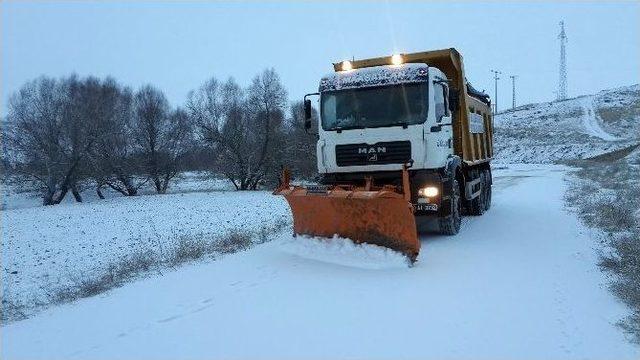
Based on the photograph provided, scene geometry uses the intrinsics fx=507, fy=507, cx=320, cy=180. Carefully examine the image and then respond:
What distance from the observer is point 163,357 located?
4.47m

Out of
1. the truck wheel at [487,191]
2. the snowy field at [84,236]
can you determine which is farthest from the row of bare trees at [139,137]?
the truck wheel at [487,191]

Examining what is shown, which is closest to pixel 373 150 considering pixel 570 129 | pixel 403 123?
pixel 403 123

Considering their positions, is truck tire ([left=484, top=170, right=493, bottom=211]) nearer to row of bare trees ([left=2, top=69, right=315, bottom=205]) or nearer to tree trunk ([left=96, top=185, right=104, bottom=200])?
row of bare trees ([left=2, top=69, right=315, bottom=205])

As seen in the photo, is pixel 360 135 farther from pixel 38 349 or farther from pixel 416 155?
pixel 38 349

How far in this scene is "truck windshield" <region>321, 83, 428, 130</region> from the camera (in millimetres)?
8898

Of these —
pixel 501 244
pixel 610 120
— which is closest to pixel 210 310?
pixel 501 244

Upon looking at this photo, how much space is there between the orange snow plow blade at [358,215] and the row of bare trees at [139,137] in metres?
33.7

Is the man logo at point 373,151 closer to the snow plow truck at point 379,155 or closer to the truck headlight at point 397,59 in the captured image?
the snow plow truck at point 379,155

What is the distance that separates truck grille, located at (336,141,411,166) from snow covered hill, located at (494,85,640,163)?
4351 cm

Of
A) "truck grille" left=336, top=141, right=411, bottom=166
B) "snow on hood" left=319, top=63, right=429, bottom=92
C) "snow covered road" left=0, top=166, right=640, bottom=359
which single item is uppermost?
"snow on hood" left=319, top=63, right=429, bottom=92

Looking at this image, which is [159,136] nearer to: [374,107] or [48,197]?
[48,197]

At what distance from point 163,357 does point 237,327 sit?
0.85 meters

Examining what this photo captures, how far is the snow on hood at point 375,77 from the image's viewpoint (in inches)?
353

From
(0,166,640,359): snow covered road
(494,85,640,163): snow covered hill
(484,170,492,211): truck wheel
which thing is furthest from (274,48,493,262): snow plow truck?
(494,85,640,163): snow covered hill
